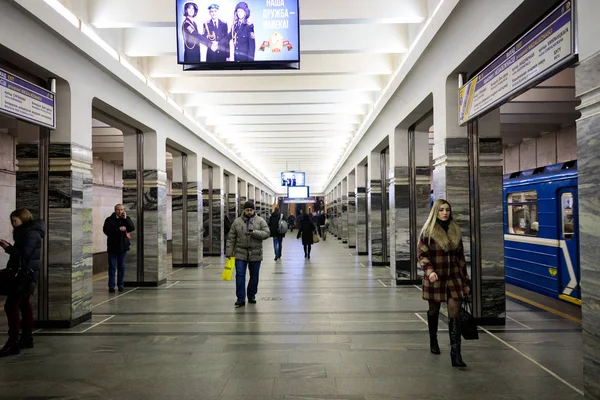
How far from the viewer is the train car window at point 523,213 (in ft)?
26.7

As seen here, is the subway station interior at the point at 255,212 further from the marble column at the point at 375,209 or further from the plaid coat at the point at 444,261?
the marble column at the point at 375,209

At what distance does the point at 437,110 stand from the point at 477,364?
3.58 metres

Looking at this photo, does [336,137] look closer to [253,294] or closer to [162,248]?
[162,248]

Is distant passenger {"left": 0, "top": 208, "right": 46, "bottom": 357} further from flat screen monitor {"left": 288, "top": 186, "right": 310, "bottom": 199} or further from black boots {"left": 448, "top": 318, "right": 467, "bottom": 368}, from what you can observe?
flat screen monitor {"left": 288, "top": 186, "right": 310, "bottom": 199}

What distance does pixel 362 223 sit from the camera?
654 inches

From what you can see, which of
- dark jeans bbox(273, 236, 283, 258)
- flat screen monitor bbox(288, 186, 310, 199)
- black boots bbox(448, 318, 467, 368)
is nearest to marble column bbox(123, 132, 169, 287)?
dark jeans bbox(273, 236, 283, 258)

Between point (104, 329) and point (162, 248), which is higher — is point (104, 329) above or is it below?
below

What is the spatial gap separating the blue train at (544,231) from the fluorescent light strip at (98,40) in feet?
24.7

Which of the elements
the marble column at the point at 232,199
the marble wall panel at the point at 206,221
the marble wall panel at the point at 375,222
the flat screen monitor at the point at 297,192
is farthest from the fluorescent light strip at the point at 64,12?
the flat screen monitor at the point at 297,192

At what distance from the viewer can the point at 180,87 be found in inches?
398

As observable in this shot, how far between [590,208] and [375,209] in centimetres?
984

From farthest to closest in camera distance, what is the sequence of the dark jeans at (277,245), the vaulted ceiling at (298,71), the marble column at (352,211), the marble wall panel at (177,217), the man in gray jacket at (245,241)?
the marble column at (352,211)
the dark jeans at (277,245)
the marble wall panel at (177,217)
the man in gray jacket at (245,241)
the vaulted ceiling at (298,71)

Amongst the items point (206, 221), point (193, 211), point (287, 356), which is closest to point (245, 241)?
point (287, 356)

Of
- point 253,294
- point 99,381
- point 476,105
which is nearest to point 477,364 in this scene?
point 476,105
